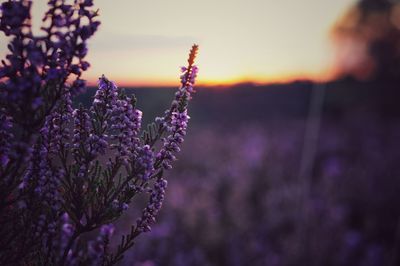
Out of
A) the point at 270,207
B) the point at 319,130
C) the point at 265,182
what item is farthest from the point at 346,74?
the point at 270,207

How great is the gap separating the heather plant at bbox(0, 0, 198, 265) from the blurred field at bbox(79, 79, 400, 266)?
2976 mm

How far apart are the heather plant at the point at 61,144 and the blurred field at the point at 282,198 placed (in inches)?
117

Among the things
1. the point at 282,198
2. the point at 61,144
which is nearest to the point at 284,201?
the point at 282,198

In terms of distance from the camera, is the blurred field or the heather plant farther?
the blurred field

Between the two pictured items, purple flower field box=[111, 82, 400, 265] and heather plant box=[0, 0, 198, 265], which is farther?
purple flower field box=[111, 82, 400, 265]

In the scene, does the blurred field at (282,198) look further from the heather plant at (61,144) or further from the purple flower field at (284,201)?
the heather plant at (61,144)

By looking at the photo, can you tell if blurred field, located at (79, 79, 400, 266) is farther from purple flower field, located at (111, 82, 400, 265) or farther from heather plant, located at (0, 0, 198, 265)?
heather plant, located at (0, 0, 198, 265)

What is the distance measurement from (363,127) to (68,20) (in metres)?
16.7

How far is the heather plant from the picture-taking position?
1.66 meters

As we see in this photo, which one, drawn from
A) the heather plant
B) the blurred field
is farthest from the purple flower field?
the heather plant

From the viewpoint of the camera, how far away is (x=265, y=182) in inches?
455

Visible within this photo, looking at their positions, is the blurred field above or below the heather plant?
below

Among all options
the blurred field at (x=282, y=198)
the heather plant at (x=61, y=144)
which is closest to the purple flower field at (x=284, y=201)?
the blurred field at (x=282, y=198)

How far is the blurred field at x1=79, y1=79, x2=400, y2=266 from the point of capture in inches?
293
